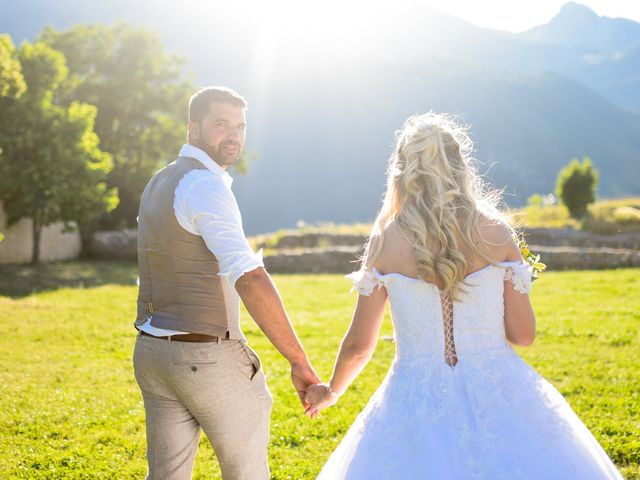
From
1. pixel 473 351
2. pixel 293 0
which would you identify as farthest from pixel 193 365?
pixel 293 0

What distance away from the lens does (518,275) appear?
3.10 metres

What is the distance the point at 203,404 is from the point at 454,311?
130cm

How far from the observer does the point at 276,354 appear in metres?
10.3

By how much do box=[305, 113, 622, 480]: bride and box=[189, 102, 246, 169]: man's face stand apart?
0.86 metres

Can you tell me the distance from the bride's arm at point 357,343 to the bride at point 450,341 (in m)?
0.02

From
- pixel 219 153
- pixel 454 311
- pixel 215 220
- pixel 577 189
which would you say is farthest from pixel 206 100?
pixel 577 189

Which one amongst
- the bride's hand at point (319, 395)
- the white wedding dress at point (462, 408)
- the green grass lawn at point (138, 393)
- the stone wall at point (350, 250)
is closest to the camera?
the white wedding dress at point (462, 408)

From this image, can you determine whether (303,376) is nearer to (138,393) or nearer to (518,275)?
(518,275)

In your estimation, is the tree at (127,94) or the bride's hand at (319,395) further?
the tree at (127,94)

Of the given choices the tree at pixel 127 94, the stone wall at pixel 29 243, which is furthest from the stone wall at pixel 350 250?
the tree at pixel 127 94

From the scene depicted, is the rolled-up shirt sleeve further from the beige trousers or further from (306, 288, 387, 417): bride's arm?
(306, 288, 387, 417): bride's arm

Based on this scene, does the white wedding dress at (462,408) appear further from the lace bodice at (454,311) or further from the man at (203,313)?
the man at (203,313)

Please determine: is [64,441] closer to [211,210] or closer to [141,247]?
[141,247]

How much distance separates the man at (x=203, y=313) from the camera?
121 inches
